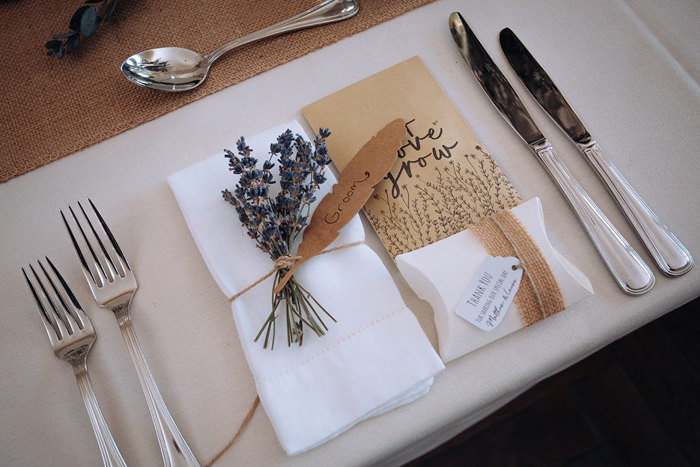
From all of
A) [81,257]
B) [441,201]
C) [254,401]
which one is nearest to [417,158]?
[441,201]

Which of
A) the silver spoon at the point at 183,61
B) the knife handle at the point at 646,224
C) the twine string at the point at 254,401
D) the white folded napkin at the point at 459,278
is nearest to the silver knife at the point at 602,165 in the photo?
the knife handle at the point at 646,224

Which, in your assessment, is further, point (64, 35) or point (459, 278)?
point (64, 35)

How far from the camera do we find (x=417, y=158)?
0.72 metres

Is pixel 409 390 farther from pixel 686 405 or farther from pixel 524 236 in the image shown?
pixel 686 405

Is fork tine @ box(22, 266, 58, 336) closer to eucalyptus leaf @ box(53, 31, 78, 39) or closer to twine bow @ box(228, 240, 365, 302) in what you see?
twine bow @ box(228, 240, 365, 302)

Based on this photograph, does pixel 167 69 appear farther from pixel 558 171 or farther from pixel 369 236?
pixel 558 171

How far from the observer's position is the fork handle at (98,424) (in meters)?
0.58

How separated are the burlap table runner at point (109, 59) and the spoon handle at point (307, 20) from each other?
15 millimetres

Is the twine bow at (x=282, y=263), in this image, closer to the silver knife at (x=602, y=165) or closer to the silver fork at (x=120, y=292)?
the silver fork at (x=120, y=292)

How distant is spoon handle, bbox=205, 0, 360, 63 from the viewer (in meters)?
0.85

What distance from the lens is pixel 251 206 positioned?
0.61 m

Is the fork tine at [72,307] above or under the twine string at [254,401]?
above

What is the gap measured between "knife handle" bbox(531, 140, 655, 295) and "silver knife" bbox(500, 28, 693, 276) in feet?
0.11

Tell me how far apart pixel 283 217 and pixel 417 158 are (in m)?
→ 0.25
